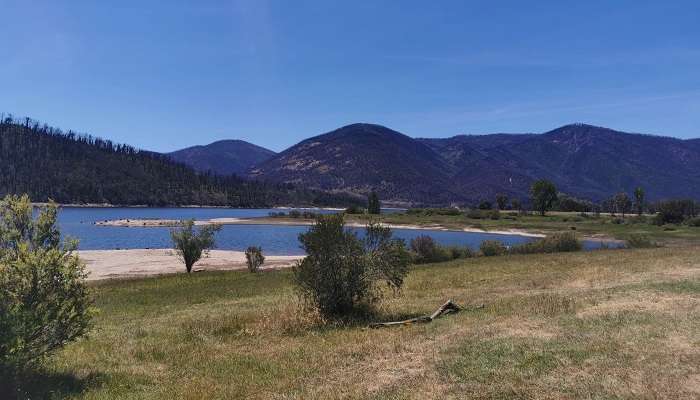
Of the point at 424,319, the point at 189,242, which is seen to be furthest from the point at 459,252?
the point at 424,319

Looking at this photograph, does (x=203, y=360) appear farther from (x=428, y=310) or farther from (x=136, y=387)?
(x=428, y=310)

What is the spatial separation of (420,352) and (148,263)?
48841mm

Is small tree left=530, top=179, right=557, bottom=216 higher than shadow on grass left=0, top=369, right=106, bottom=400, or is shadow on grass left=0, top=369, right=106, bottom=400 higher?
small tree left=530, top=179, right=557, bottom=216

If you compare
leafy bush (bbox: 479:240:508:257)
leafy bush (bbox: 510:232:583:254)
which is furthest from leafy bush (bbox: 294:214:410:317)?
leafy bush (bbox: 510:232:583:254)

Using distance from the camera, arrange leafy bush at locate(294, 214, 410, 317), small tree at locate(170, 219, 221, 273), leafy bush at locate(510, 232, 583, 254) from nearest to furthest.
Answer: leafy bush at locate(294, 214, 410, 317)
small tree at locate(170, 219, 221, 273)
leafy bush at locate(510, 232, 583, 254)

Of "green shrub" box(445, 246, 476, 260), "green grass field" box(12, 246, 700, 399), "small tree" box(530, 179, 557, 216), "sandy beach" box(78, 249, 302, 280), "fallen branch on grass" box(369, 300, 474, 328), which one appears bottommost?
"sandy beach" box(78, 249, 302, 280)

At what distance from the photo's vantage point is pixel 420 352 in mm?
10984

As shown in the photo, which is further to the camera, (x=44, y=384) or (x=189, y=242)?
(x=189, y=242)

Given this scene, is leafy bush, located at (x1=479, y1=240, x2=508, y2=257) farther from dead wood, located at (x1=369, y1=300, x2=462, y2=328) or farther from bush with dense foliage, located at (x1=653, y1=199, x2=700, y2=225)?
bush with dense foliage, located at (x1=653, y1=199, x2=700, y2=225)

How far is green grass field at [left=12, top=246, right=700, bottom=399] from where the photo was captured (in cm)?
868

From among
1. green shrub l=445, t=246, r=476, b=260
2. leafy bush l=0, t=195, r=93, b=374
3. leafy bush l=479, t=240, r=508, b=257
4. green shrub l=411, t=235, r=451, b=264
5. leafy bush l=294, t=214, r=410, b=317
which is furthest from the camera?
leafy bush l=479, t=240, r=508, b=257

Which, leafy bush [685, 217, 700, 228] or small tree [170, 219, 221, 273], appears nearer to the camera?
small tree [170, 219, 221, 273]

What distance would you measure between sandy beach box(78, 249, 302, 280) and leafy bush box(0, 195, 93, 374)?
35251mm

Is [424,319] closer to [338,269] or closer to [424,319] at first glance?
[424,319]
